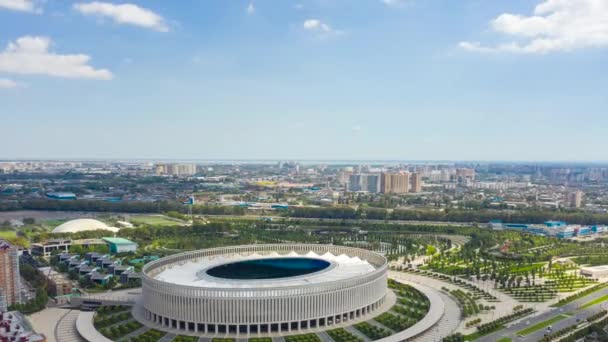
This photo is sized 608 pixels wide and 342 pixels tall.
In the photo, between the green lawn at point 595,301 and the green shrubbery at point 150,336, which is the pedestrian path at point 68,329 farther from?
the green lawn at point 595,301

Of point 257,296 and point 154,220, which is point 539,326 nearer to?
point 257,296

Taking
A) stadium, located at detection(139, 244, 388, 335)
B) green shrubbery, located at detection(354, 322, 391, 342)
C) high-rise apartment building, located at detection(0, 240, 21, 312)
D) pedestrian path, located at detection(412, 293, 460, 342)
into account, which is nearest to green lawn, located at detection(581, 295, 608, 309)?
pedestrian path, located at detection(412, 293, 460, 342)

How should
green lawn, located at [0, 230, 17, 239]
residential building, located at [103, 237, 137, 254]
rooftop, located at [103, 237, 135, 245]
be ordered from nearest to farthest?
1. residential building, located at [103, 237, 137, 254]
2. rooftop, located at [103, 237, 135, 245]
3. green lawn, located at [0, 230, 17, 239]

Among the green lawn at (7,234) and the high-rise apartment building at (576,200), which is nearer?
the green lawn at (7,234)

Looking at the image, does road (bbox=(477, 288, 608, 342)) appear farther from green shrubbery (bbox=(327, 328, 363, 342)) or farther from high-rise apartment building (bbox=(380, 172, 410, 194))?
high-rise apartment building (bbox=(380, 172, 410, 194))

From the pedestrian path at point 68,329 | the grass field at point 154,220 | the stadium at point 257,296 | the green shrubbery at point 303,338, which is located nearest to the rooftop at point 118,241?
the grass field at point 154,220

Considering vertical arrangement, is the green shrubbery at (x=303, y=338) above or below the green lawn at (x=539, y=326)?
above

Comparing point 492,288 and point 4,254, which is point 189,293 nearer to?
point 4,254
